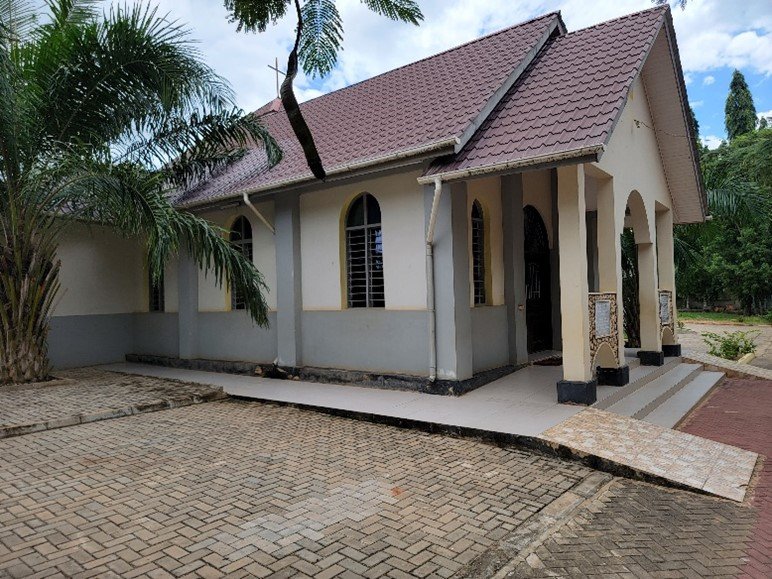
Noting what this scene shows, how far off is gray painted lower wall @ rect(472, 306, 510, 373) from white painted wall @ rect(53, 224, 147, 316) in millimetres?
8432

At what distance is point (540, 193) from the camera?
35.1ft

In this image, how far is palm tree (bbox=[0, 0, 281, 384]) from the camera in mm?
8336

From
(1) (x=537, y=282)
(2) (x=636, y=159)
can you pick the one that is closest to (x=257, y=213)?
(1) (x=537, y=282)

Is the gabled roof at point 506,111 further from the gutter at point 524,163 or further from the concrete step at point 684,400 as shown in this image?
the concrete step at point 684,400

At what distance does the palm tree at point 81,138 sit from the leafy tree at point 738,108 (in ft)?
152

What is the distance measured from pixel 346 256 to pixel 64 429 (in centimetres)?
475

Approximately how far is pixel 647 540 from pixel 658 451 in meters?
1.92

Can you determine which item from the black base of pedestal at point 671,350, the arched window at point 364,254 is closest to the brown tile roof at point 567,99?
the arched window at point 364,254

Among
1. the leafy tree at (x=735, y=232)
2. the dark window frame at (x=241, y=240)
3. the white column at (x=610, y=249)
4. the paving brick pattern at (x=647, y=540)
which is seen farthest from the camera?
the leafy tree at (x=735, y=232)

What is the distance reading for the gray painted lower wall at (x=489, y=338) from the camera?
8.44 m

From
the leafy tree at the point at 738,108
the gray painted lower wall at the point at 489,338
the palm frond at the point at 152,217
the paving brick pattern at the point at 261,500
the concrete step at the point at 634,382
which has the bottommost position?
the paving brick pattern at the point at 261,500

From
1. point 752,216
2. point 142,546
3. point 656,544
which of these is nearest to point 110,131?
point 142,546

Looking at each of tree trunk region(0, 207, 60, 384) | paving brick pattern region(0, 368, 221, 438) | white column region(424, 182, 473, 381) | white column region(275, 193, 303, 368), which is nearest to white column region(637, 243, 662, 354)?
white column region(424, 182, 473, 381)

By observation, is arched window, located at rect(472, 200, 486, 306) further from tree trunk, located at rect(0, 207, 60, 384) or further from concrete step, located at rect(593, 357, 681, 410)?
tree trunk, located at rect(0, 207, 60, 384)
